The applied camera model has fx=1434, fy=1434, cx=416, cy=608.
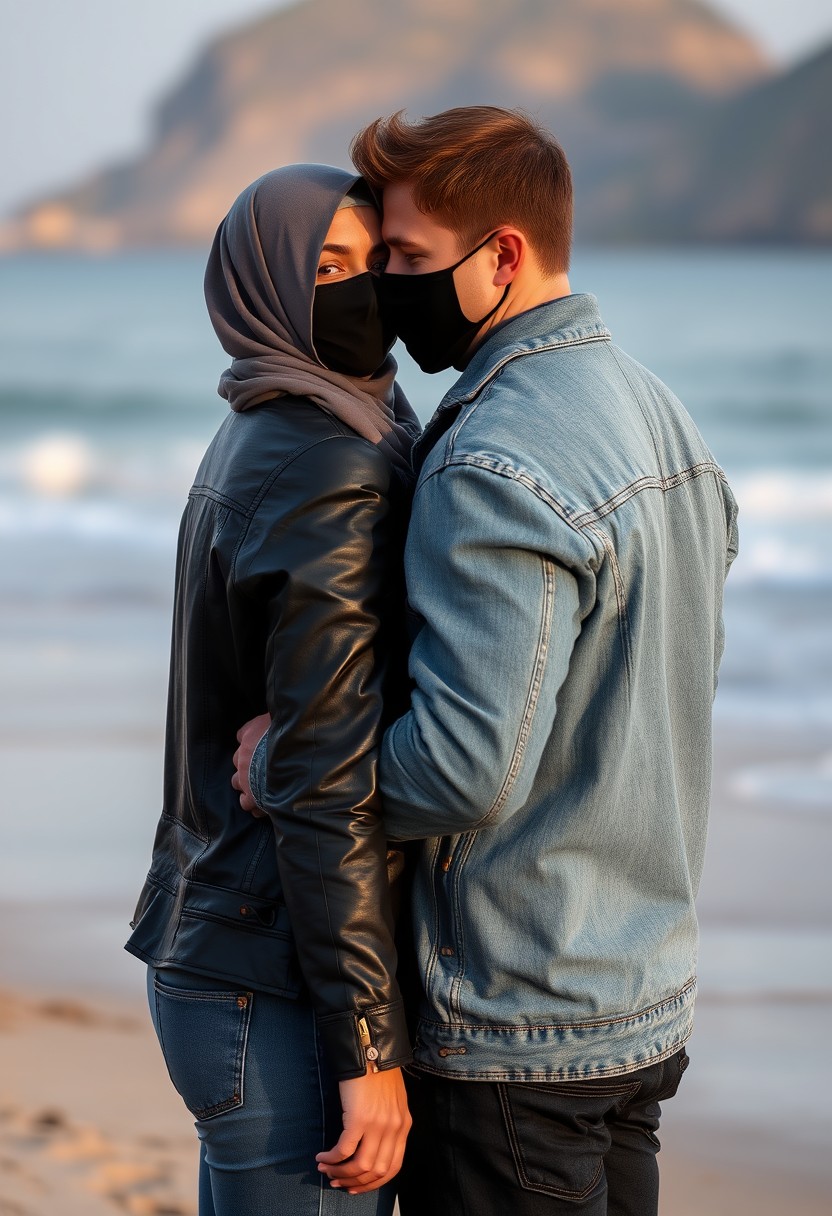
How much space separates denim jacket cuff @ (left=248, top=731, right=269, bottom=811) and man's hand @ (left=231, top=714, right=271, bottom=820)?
24 mm

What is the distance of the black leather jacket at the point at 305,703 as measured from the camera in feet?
5.97

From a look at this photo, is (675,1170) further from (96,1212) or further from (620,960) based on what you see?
(620,960)

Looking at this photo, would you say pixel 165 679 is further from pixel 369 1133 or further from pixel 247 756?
pixel 369 1133

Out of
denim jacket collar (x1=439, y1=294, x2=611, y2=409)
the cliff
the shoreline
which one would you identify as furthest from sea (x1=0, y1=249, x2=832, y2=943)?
denim jacket collar (x1=439, y1=294, x2=611, y2=409)

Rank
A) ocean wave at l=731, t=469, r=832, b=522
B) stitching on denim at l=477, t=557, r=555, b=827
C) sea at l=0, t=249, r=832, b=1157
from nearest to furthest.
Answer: stitching on denim at l=477, t=557, r=555, b=827
sea at l=0, t=249, r=832, b=1157
ocean wave at l=731, t=469, r=832, b=522

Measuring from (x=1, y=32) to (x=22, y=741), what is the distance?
34.0 meters

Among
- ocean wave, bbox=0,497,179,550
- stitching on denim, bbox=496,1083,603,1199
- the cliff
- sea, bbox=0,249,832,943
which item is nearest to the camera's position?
stitching on denim, bbox=496,1083,603,1199

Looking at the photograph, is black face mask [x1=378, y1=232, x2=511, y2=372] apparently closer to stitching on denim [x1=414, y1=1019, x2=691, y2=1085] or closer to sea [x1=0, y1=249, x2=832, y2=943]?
stitching on denim [x1=414, y1=1019, x2=691, y2=1085]

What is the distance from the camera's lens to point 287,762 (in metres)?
1.83

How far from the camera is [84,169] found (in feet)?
118

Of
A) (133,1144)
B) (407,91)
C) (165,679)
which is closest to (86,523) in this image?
(165,679)

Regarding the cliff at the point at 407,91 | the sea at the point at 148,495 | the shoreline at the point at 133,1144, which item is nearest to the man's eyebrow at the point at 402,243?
the shoreline at the point at 133,1144

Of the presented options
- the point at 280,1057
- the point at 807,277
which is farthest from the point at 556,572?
the point at 807,277

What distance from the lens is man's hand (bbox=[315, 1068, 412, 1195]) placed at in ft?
5.98
